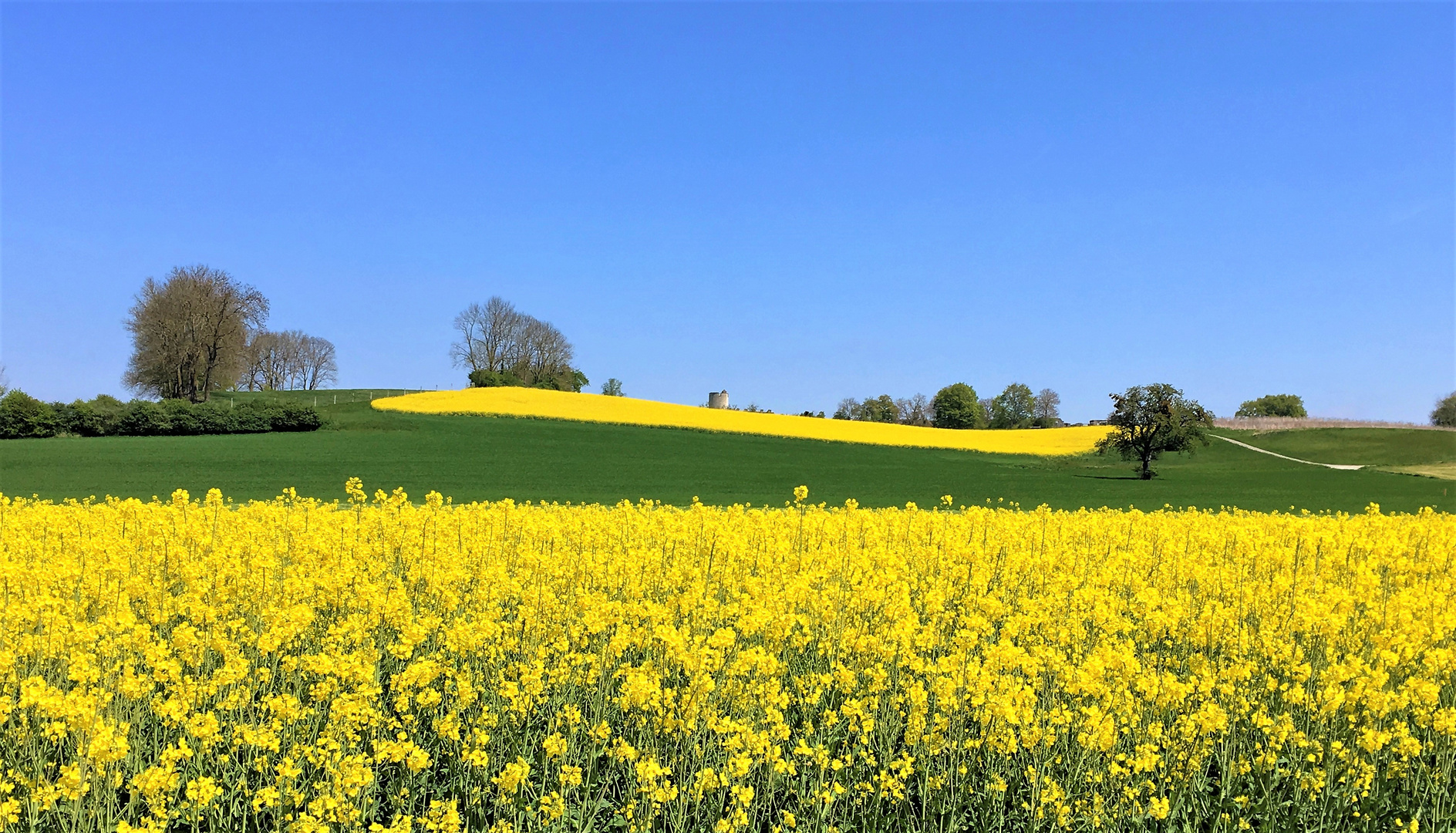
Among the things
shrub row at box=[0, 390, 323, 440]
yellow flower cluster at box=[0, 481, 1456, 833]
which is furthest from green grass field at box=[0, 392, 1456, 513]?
yellow flower cluster at box=[0, 481, 1456, 833]

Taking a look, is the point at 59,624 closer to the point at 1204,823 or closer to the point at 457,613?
the point at 457,613

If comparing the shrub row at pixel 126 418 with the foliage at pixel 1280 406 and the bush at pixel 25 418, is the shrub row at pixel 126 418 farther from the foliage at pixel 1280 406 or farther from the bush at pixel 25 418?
the foliage at pixel 1280 406

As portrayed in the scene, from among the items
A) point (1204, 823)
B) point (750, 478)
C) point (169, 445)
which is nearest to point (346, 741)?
point (1204, 823)

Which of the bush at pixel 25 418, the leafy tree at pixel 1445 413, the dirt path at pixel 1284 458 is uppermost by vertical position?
the leafy tree at pixel 1445 413

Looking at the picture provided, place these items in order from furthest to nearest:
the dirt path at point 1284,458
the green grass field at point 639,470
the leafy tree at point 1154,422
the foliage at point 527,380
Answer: the foliage at point 527,380 < the dirt path at point 1284,458 < the leafy tree at point 1154,422 < the green grass field at point 639,470

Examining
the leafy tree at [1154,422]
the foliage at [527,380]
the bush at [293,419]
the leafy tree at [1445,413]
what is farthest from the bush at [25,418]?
the leafy tree at [1445,413]

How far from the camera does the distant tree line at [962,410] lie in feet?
370

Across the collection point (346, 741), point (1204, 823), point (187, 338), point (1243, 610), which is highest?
point (187, 338)

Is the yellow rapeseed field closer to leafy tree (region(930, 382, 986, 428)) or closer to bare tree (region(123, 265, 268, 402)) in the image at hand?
bare tree (region(123, 265, 268, 402))

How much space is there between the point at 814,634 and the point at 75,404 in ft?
180

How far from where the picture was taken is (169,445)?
41938 millimetres

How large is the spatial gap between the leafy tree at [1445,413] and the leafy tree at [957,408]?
49.8 m

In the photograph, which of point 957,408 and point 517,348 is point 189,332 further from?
point 957,408

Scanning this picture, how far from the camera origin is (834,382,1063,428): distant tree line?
112875 millimetres
